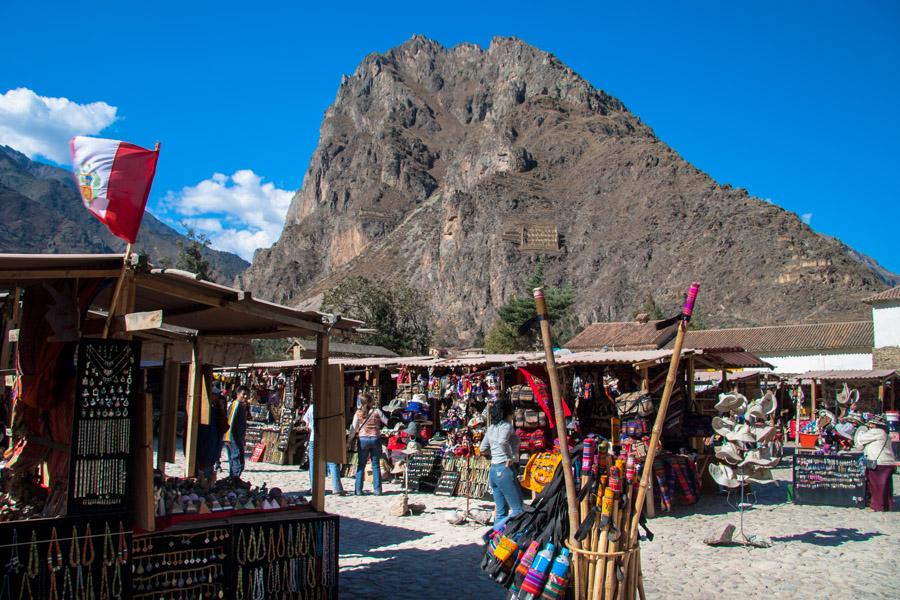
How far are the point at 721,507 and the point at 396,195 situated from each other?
121m

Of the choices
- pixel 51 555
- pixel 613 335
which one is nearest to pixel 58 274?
pixel 51 555

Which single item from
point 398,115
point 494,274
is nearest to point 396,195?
point 398,115

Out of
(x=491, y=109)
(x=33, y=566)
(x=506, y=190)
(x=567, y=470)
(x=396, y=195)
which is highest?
(x=491, y=109)

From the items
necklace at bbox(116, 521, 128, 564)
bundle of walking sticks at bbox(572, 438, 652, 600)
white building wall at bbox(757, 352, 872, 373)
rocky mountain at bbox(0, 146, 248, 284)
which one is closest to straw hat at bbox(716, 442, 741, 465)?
bundle of walking sticks at bbox(572, 438, 652, 600)

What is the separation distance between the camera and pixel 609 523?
385cm

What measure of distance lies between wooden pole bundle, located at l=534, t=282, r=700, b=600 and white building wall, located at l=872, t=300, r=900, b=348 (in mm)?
32966

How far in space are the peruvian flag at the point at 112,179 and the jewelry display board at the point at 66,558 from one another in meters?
1.71

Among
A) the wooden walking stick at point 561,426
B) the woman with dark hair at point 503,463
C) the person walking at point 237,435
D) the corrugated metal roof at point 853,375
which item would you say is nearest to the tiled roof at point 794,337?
the corrugated metal roof at point 853,375

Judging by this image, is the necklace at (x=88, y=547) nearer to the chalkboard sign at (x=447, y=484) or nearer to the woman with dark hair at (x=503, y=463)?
the woman with dark hair at (x=503, y=463)

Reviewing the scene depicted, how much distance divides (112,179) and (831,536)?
8314 millimetres

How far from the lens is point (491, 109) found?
136875 mm

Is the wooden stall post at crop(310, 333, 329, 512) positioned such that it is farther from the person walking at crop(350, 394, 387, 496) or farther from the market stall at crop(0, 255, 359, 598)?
the person walking at crop(350, 394, 387, 496)

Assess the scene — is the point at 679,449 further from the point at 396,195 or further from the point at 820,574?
the point at 396,195

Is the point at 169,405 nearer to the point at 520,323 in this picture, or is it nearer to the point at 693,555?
the point at 693,555
